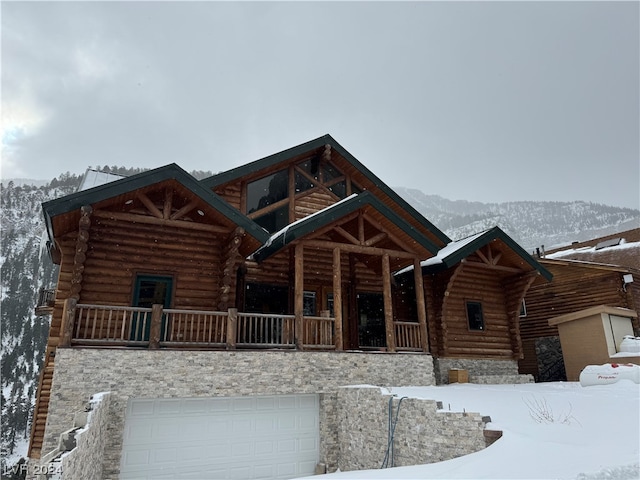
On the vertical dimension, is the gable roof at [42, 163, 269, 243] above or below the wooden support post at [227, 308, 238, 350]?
above

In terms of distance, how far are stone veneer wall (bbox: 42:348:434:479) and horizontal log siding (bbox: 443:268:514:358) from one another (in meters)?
4.18

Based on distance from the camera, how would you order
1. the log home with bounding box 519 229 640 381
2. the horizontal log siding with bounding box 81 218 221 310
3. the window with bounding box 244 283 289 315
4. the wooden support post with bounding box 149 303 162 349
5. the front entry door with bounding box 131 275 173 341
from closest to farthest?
the wooden support post with bounding box 149 303 162 349 < the horizontal log siding with bounding box 81 218 221 310 < the front entry door with bounding box 131 275 173 341 < the window with bounding box 244 283 289 315 < the log home with bounding box 519 229 640 381

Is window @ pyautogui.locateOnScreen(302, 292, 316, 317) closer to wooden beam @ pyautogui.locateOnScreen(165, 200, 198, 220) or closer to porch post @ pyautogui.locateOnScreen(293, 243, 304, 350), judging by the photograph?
porch post @ pyautogui.locateOnScreen(293, 243, 304, 350)

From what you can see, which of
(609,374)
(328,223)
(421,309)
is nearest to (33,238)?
(328,223)

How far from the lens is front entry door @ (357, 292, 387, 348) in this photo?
1537 centimetres

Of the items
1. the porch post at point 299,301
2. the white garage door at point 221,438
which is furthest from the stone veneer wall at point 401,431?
the porch post at point 299,301

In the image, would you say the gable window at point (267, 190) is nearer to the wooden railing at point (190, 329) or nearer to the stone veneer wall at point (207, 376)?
the wooden railing at point (190, 329)

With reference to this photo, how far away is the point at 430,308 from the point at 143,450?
1026 centimetres

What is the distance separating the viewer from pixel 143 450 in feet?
31.2

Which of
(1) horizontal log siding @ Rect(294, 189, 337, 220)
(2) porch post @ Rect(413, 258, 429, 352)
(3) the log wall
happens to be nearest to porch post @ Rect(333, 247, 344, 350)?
(2) porch post @ Rect(413, 258, 429, 352)

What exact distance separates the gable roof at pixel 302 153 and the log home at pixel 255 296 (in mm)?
51

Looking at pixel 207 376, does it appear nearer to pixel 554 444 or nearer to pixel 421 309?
pixel 421 309

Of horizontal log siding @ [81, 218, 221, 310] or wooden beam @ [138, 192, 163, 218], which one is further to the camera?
horizontal log siding @ [81, 218, 221, 310]

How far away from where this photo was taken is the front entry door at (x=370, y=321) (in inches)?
605
